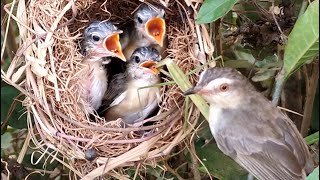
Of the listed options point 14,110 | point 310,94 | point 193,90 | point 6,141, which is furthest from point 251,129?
point 6,141

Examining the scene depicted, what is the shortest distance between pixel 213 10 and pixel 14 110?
84 centimetres

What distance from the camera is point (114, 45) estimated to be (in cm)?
231

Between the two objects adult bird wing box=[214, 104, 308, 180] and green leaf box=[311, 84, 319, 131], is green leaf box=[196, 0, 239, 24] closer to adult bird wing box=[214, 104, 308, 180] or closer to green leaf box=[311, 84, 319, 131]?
adult bird wing box=[214, 104, 308, 180]

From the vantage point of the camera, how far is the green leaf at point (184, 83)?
1.93 m

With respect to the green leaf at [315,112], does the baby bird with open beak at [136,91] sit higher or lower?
higher

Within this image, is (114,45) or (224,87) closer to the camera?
(224,87)

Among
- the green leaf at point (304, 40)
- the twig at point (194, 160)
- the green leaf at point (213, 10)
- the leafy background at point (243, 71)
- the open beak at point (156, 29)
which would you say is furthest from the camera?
the open beak at point (156, 29)

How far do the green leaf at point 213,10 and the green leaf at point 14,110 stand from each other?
30.1 inches

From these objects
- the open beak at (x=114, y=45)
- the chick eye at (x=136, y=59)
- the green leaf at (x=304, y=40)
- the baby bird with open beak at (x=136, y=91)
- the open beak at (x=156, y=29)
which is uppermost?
the green leaf at (x=304, y=40)

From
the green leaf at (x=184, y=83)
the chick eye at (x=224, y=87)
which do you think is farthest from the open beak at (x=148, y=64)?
the chick eye at (x=224, y=87)

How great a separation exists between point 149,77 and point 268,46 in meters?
0.38

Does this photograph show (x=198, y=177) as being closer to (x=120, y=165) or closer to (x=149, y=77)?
(x=120, y=165)

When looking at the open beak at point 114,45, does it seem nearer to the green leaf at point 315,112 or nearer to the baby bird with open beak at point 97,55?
the baby bird with open beak at point 97,55

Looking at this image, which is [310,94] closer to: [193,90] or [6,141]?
[193,90]
